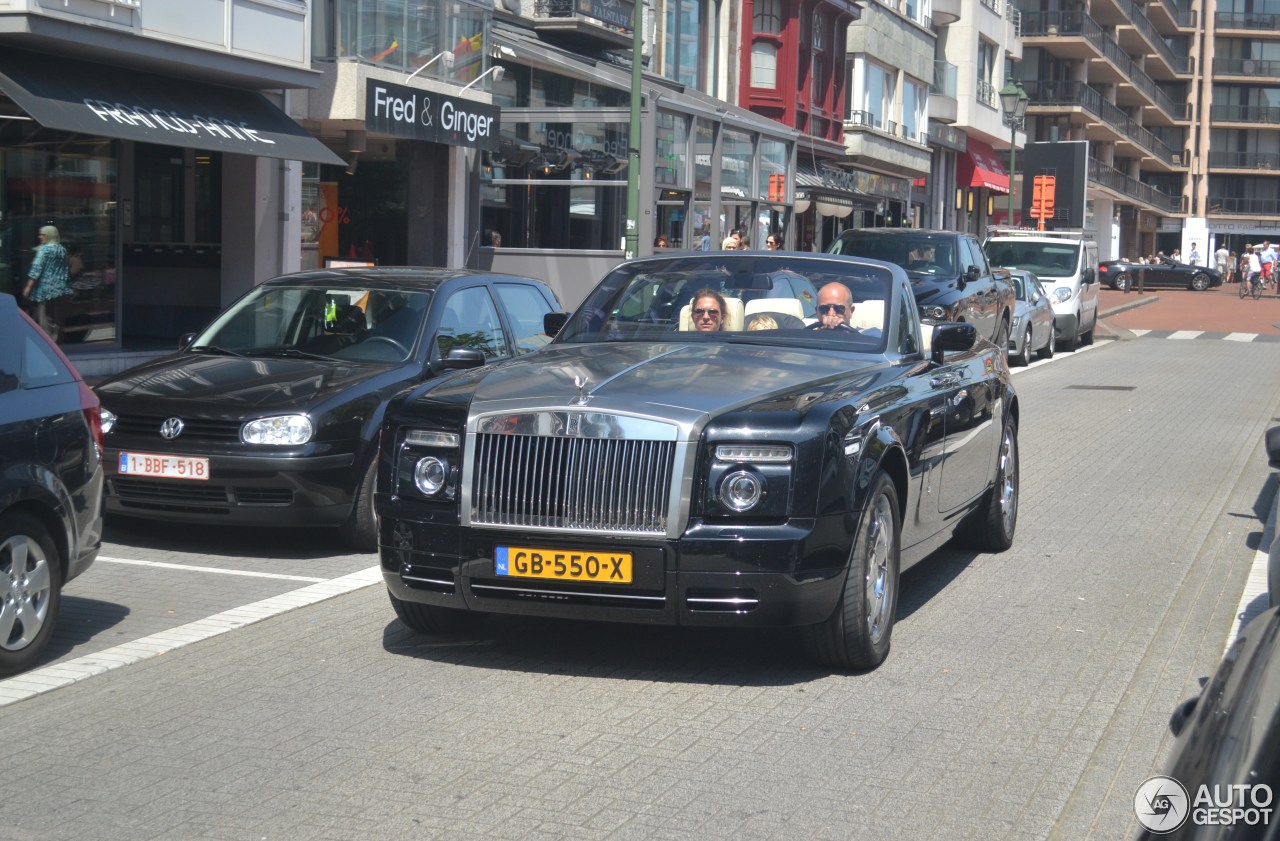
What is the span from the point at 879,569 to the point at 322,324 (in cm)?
471

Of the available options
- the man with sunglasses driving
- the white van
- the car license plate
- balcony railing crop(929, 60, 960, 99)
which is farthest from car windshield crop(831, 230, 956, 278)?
balcony railing crop(929, 60, 960, 99)

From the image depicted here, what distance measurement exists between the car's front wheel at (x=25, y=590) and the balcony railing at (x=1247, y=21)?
358 ft

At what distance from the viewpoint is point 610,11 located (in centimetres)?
2959

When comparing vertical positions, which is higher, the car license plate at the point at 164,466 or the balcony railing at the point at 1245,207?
the balcony railing at the point at 1245,207

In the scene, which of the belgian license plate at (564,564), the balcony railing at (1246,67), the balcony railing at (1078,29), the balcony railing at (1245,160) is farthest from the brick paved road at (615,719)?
the balcony railing at (1245,160)

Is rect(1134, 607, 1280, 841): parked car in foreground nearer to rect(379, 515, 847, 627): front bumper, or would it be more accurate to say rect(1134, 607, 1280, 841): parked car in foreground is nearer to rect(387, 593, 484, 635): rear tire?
rect(379, 515, 847, 627): front bumper

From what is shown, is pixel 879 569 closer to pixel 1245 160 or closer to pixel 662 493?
pixel 662 493

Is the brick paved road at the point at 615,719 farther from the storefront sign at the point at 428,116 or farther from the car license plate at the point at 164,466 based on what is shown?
the storefront sign at the point at 428,116

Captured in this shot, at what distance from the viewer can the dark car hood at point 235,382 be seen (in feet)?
28.7

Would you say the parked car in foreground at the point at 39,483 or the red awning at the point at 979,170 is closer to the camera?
the parked car in foreground at the point at 39,483

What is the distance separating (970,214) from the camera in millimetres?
61906

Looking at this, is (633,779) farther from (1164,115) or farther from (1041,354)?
(1164,115)

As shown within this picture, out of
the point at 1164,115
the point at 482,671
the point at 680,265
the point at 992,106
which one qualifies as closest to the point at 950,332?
the point at 680,265

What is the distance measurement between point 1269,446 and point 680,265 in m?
2.84
